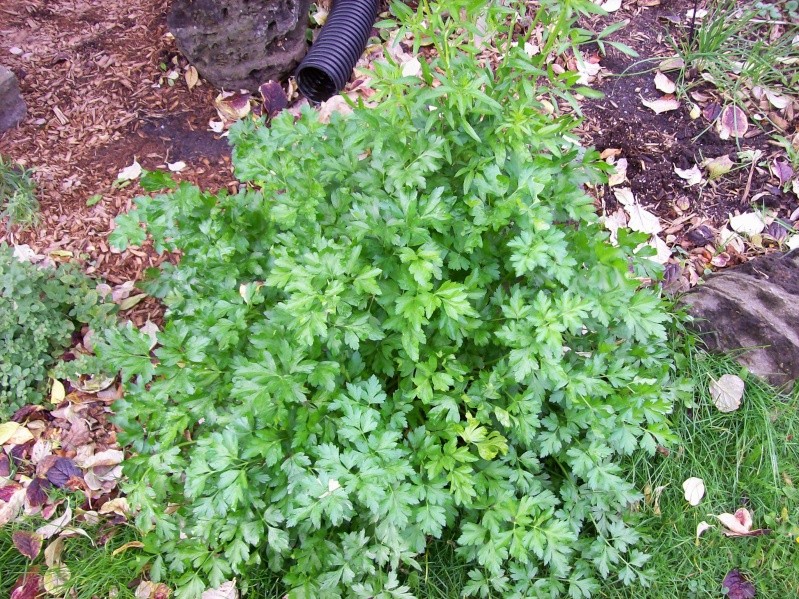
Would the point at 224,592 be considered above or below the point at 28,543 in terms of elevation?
above

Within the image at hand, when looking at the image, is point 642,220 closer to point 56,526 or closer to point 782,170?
point 782,170

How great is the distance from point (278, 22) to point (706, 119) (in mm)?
2606

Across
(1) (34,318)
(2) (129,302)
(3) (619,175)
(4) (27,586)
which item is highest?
(3) (619,175)

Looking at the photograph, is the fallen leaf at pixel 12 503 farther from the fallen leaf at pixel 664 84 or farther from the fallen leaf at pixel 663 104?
the fallen leaf at pixel 664 84

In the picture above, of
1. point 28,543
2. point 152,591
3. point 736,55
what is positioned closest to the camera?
point 152,591

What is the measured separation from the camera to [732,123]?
3.63 metres

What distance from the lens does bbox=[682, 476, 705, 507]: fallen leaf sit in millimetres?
2689

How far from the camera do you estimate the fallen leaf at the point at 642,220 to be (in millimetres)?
3355

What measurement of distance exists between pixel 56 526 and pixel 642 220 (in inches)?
127

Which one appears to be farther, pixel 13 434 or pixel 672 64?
pixel 672 64

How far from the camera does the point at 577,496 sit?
2.38 m

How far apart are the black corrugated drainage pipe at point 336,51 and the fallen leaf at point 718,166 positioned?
221 cm

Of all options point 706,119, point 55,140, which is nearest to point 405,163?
point 706,119

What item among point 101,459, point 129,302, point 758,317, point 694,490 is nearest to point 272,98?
point 129,302
